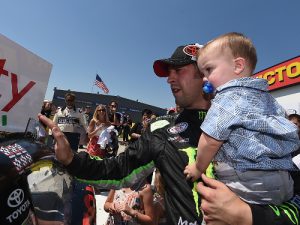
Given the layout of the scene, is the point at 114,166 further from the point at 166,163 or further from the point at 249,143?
the point at 249,143

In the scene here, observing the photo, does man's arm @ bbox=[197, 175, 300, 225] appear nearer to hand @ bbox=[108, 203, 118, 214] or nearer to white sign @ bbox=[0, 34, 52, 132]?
white sign @ bbox=[0, 34, 52, 132]

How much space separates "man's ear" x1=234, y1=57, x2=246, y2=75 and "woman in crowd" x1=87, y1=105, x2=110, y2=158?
628 cm

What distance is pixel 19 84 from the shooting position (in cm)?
189

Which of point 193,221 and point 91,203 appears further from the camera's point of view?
point 91,203

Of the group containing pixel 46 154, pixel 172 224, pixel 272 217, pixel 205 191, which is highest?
pixel 46 154

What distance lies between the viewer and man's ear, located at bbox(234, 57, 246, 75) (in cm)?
160

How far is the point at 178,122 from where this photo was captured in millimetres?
2127

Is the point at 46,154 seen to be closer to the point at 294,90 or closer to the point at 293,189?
the point at 293,189

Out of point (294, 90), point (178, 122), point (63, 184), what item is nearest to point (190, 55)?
point (178, 122)

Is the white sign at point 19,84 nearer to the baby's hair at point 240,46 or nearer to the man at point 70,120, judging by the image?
the baby's hair at point 240,46

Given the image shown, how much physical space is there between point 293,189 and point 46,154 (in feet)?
4.23

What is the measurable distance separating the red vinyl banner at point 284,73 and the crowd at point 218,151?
1399 centimetres

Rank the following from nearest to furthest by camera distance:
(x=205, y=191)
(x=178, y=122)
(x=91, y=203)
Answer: (x=205, y=191), (x=178, y=122), (x=91, y=203)

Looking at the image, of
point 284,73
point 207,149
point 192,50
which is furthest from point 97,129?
point 284,73
